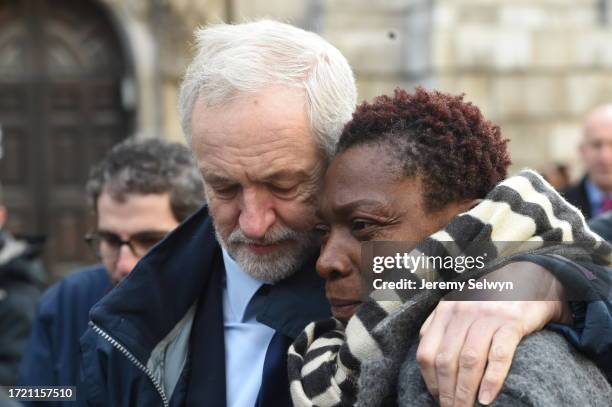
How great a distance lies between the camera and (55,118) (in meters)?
11.0

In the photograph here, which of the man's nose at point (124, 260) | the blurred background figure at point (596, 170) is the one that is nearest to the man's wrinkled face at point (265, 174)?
the man's nose at point (124, 260)

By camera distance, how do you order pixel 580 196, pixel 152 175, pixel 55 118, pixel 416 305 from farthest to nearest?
1. pixel 55 118
2. pixel 580 196
3. pixel 152 175
4. pixel 416 305

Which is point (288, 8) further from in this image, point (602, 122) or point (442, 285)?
point (442, 285)

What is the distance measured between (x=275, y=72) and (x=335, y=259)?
0.55m

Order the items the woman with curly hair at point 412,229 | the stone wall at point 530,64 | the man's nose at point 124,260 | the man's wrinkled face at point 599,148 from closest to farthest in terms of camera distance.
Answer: the woman with curly hair at point 412,229 → the man's nose at point 124,260 → the man's wrinkled face at point 599,148 → the stone wall at point 530,64

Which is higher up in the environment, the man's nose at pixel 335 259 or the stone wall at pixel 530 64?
the stone wall at pixel 530 64

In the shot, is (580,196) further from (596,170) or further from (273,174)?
(273,174)

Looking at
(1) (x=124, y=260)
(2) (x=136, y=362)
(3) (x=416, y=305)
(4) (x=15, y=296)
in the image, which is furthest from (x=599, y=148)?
(3) (x=416, y=305)

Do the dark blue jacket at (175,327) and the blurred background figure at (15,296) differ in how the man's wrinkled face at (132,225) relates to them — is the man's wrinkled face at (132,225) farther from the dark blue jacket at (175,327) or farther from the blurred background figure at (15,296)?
the blurred background figure at (15,296)

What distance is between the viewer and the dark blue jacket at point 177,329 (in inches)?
92.6

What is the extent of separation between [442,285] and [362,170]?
265 mm

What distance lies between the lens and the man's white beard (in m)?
2.37

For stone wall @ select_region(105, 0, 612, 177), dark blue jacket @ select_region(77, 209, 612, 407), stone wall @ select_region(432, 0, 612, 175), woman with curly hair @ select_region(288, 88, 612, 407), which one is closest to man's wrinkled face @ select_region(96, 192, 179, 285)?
dark blue jacket @ select_region(77, 209, 612, 407)

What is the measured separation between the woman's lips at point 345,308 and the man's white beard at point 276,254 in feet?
1.08
